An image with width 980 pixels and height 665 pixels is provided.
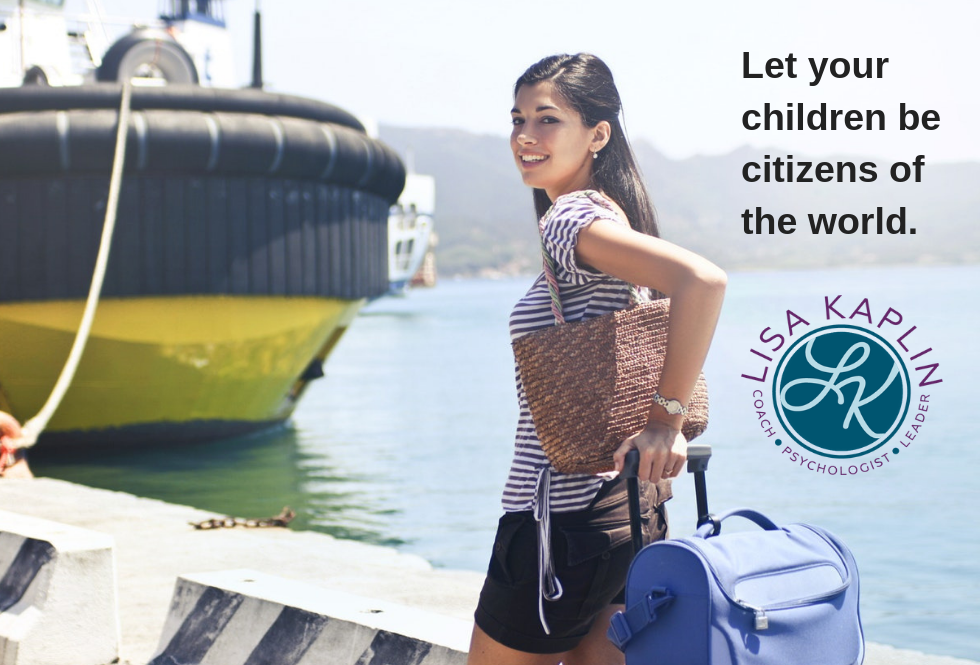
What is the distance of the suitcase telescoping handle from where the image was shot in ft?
5.43

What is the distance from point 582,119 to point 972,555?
643 centimetres

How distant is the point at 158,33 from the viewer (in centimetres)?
1022

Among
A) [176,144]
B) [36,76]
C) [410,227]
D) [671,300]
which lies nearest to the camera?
[671,300]

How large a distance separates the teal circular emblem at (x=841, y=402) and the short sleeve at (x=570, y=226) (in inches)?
401

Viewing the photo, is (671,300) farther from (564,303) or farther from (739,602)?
(739,602)

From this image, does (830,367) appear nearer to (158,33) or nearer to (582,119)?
(158,33)

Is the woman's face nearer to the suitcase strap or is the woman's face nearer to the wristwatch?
the wristwatch

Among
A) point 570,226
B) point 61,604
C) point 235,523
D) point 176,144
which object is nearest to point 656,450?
point 570,226

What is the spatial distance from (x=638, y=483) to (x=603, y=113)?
587mm

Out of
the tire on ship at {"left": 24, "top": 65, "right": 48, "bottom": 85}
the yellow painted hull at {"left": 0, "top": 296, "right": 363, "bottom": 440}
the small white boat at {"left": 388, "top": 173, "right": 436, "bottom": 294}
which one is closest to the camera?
the yellow painted hull at {"left": 0, "top": 296, "right": 363, "bottom": 440}

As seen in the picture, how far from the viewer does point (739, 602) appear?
1530 millimetres

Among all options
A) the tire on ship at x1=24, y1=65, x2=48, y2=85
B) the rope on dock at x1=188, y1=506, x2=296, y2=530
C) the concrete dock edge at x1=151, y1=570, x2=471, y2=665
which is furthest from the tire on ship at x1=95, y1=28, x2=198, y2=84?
the concrete dock edge at x1=151, y1=570, x2=471, y2=665

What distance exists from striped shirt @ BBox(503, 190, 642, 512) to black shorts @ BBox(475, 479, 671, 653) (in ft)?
0.08

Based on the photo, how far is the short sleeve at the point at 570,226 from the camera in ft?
5.59
